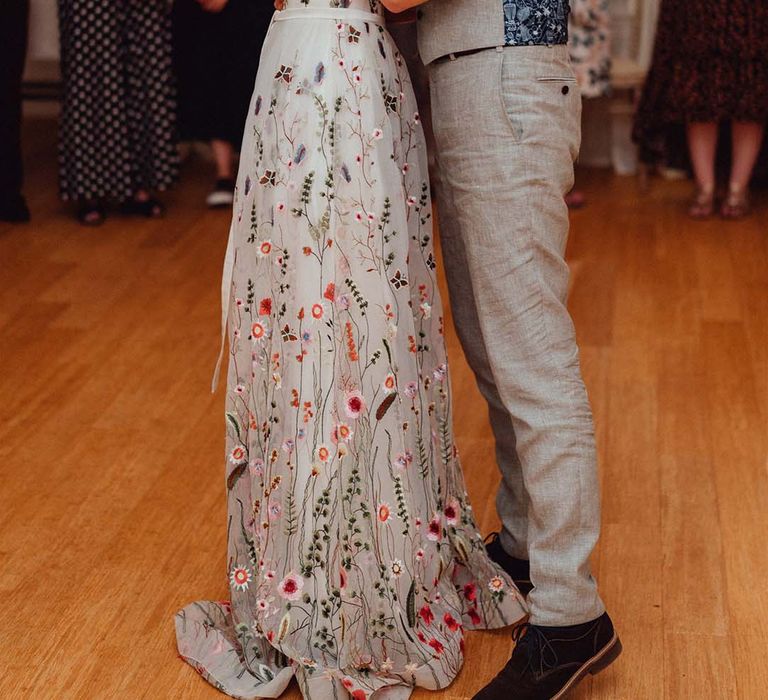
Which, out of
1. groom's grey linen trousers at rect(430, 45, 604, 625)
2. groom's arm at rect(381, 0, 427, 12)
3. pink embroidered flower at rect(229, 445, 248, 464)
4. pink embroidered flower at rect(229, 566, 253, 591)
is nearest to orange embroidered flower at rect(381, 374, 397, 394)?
groom's grey linen trousers at rect(430, 45, 604, 625)

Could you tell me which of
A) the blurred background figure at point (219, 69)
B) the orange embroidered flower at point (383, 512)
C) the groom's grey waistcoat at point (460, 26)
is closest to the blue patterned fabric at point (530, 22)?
the groom's grey waistcoat at point (460, 26)

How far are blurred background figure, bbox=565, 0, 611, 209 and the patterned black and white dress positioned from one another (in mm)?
1478

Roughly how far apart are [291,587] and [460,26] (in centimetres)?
78

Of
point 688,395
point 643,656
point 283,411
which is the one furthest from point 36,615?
point 688,395

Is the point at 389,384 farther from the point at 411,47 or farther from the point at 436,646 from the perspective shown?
the point at 411,47

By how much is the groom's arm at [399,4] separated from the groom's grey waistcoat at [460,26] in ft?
0.14

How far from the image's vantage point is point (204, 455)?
235cm

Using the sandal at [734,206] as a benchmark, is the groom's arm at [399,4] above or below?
above

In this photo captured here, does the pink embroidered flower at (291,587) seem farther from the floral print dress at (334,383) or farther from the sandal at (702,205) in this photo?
the sandal at (702,205)

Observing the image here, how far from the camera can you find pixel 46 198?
438 cm

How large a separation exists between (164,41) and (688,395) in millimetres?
2357

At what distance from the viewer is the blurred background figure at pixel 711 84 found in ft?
12.6

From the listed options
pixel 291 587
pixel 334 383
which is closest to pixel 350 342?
pixel 334 383

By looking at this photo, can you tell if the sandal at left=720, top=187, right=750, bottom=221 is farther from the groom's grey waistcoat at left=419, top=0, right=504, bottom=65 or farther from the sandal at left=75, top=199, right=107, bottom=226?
the groom's grey waistcoat at left=419, top=0, right=504, bottom=65
